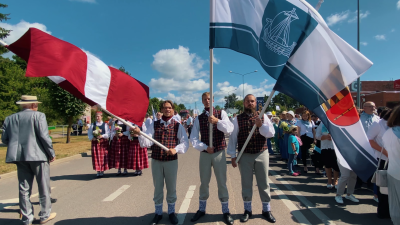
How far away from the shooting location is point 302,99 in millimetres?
3250

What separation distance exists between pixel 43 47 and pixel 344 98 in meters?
4.39

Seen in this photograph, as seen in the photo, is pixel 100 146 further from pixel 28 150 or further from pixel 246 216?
pixel 246 216

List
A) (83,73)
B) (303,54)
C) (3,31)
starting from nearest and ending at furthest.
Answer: (303,54), (83,73), (3,31)

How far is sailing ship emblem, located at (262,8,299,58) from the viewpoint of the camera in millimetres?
3338

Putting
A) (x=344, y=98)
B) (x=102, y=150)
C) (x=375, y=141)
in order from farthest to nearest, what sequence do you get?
1. (x=102, y=150)
2. (x=375, y=141)
3. (x=344, y=98)

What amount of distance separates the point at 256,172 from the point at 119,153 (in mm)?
4899

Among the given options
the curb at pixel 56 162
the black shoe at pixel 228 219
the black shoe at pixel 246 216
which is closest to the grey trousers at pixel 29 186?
the black shoe at pixel 228 219

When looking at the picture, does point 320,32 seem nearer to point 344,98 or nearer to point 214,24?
point 344,98

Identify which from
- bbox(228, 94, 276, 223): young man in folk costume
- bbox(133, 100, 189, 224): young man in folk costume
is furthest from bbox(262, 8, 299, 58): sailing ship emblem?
bbox(133, 100, 189, 224): young man in folk costume

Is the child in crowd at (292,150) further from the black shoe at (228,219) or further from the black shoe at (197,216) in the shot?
the black shoe at (197,216)

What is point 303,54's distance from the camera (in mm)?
3232

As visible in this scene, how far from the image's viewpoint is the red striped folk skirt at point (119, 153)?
23.6 ft

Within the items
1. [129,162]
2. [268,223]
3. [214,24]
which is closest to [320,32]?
[214,24]

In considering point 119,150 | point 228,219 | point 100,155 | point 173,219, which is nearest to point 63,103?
point 100,155
